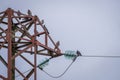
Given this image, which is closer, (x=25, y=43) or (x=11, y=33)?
(x=11, y=33)

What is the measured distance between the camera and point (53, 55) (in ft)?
44.4

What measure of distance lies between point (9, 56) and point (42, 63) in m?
2.70

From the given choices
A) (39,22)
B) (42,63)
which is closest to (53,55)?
(42,63)

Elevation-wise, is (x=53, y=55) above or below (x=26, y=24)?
below

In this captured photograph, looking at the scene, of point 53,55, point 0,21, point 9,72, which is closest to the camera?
point 9,72

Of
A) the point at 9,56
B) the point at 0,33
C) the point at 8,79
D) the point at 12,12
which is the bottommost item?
the point at 8,79

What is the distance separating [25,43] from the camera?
12.9 m

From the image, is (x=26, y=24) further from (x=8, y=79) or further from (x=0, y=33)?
(x=8, y=79)

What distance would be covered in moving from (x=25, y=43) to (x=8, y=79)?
6.88 feet

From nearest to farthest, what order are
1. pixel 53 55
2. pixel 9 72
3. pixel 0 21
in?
pixel 9 72
pixel 0 21
pixel 53 55

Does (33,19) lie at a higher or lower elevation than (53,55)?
higher

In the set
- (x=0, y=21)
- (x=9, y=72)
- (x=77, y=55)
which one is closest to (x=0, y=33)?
(x=0, y=21)

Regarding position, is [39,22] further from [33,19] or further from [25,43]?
[25,43]

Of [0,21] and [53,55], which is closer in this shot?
[0,21]
